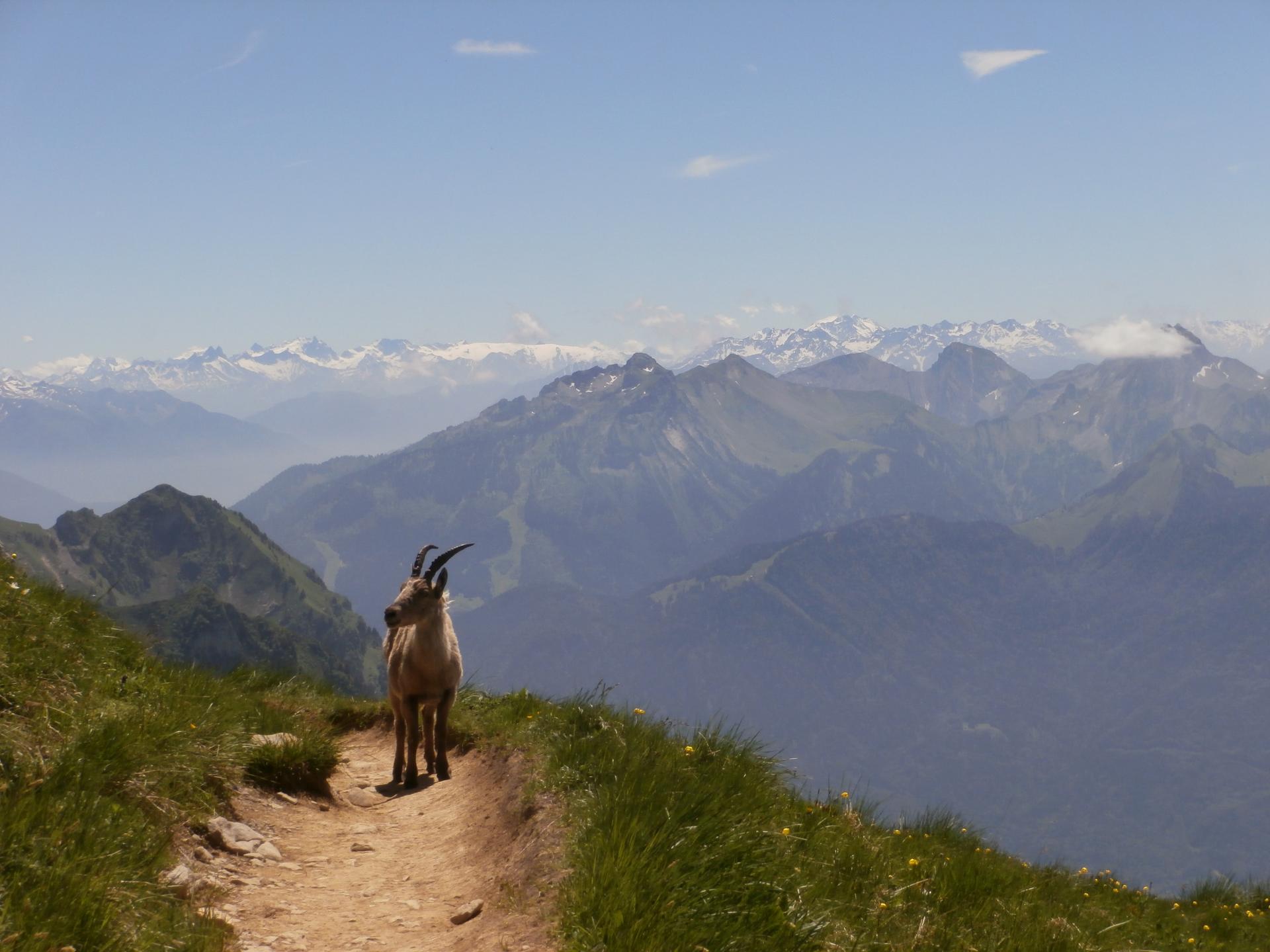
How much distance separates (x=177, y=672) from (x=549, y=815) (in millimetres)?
6951

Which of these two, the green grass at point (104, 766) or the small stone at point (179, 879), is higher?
the green grass at point (104, 766)

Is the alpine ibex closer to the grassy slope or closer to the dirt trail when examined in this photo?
the dirt trail

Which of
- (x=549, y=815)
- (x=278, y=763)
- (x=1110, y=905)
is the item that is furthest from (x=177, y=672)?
(x=1110, y=905)

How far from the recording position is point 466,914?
7.77 meters

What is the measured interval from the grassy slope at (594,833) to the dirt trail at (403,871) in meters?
0.51

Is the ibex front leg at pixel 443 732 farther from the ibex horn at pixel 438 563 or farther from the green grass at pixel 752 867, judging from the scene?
the ibex horn at pixel 438 563

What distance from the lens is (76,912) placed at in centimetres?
554

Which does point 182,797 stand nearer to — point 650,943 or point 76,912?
point 76,912

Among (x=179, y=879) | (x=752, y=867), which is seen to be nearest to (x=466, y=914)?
(x=179, y=879)

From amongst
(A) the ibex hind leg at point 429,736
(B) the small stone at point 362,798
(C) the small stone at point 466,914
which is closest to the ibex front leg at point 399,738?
(A) the ibex hind leg at point 429,736

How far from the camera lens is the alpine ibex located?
14461mm

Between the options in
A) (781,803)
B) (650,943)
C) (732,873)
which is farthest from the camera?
(781,803)

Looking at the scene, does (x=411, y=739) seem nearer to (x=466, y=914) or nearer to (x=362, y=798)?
(x=362, y=798)

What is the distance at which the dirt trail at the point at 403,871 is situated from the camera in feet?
23.9
